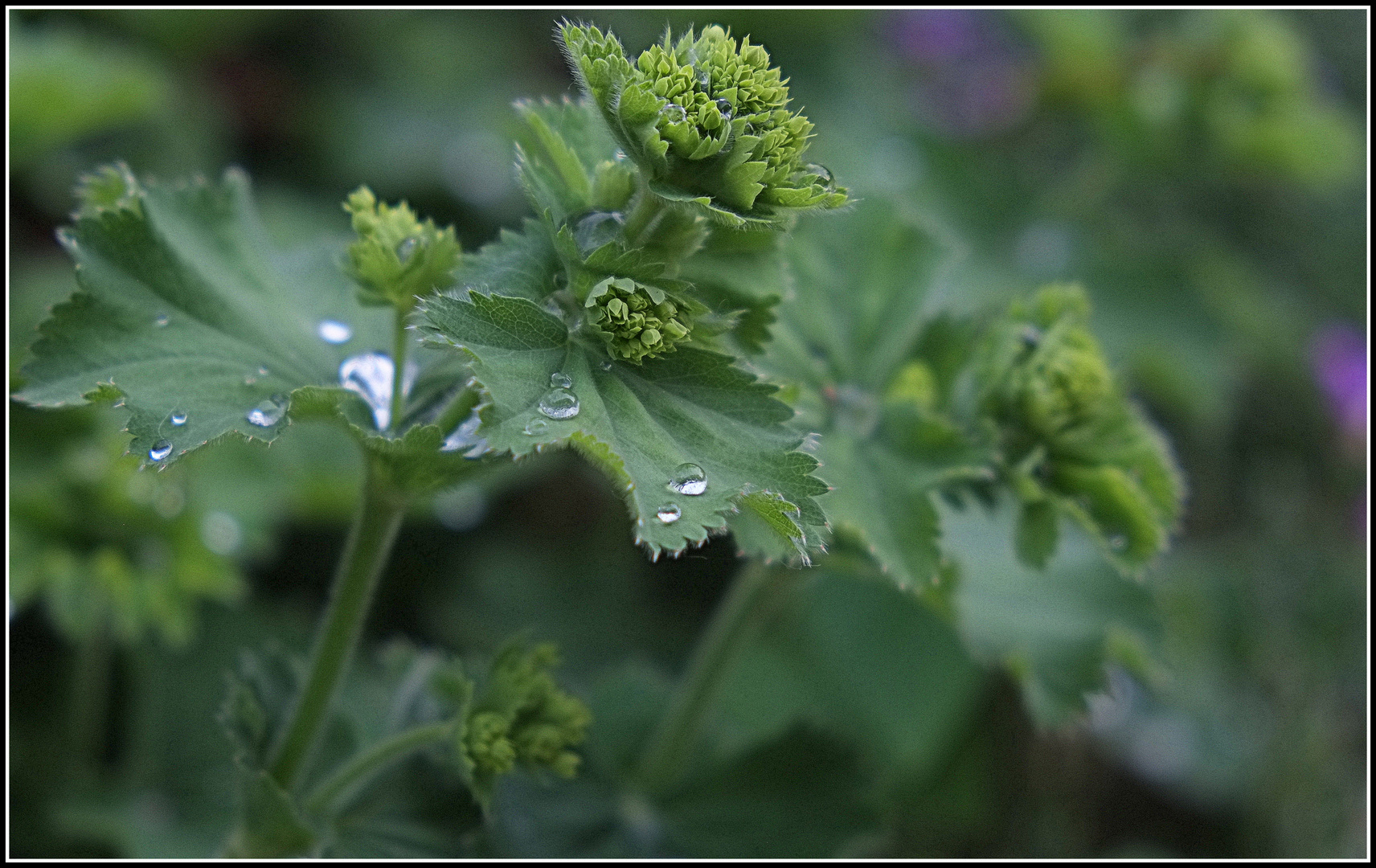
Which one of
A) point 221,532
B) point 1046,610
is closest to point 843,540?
point 1046,610

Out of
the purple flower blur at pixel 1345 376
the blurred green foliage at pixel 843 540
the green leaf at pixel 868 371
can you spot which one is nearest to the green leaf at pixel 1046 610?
the blurred green foliage at pixel 843 540

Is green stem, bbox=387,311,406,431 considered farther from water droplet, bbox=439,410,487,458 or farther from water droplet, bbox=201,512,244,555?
water droplet, bbox=201,512,244,555

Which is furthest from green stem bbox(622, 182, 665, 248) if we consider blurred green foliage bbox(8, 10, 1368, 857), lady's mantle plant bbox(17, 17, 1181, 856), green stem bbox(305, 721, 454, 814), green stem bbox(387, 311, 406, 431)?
green stem bbox(305, 721, 454, 814)

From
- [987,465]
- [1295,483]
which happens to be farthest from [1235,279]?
[987,465]

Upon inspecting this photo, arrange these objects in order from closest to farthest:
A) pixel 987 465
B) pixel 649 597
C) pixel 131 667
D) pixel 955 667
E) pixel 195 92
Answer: pixel 987 465 → pixel 131 667 → pixel 955 667 → pixel 649 597 → pixel 195 92

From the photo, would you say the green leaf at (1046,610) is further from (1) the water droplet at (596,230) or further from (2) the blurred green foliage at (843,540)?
(1) the water droplet at (596,230)

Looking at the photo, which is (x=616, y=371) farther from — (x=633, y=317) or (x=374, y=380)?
(x=374, y=380)

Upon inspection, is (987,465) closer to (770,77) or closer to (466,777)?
(770,77)
